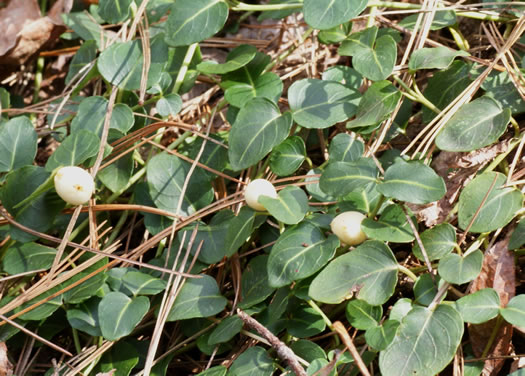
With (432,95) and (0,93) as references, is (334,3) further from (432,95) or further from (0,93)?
(0,93)

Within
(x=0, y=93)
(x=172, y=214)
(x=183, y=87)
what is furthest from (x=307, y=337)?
(x=0, y=93)

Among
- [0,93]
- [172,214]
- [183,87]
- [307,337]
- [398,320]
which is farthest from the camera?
[0,93]

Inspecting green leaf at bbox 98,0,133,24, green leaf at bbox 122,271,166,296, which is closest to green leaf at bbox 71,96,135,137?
green leaf at bbox 98,0,133,24

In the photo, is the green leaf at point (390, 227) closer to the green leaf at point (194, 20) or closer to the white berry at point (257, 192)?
the white berry at point (257, 192)

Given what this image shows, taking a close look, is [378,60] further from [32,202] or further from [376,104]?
[32,202]

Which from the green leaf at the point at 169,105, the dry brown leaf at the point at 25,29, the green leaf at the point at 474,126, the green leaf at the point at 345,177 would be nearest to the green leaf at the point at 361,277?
the green leaf at the point at 345,177

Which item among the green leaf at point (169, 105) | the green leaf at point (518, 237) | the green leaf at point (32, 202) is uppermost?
the green leaf at point (169, 105)

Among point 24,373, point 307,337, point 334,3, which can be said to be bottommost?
point 24,373

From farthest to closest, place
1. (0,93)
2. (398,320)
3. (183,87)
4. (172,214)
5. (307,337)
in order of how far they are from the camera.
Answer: (0,93), (183,87), (172,214), (307,337), (398,320)
